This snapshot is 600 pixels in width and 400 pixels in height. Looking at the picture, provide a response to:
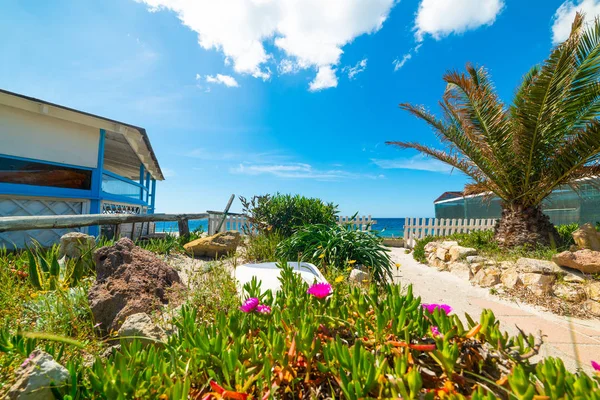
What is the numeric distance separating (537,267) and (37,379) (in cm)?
569

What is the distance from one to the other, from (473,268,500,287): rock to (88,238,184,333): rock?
491 centimetres

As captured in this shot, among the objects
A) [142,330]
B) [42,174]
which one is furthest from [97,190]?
[142,330]

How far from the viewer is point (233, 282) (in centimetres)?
251

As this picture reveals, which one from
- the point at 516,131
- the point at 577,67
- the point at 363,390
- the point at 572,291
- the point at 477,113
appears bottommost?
the point at 572,291

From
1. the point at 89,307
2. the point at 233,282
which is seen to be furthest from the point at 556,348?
the point at 89,307

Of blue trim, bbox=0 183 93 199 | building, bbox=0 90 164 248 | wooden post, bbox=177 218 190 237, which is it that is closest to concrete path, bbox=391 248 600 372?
wooden post, bbox=177 218 190 237

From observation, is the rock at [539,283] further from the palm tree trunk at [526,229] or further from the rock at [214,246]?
the rock at [214,246]

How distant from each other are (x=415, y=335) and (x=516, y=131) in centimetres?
658

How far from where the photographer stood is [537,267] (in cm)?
409

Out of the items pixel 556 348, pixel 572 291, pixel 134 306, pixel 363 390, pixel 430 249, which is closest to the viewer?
pixel 363 390

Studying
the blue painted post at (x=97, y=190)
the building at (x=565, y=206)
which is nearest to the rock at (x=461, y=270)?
the building at (x=565, y=206)

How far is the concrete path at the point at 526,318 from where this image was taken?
2.41 metres

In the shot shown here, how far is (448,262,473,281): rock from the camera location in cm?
519

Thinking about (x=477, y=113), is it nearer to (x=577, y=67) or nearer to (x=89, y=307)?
(x=577, y=67)
